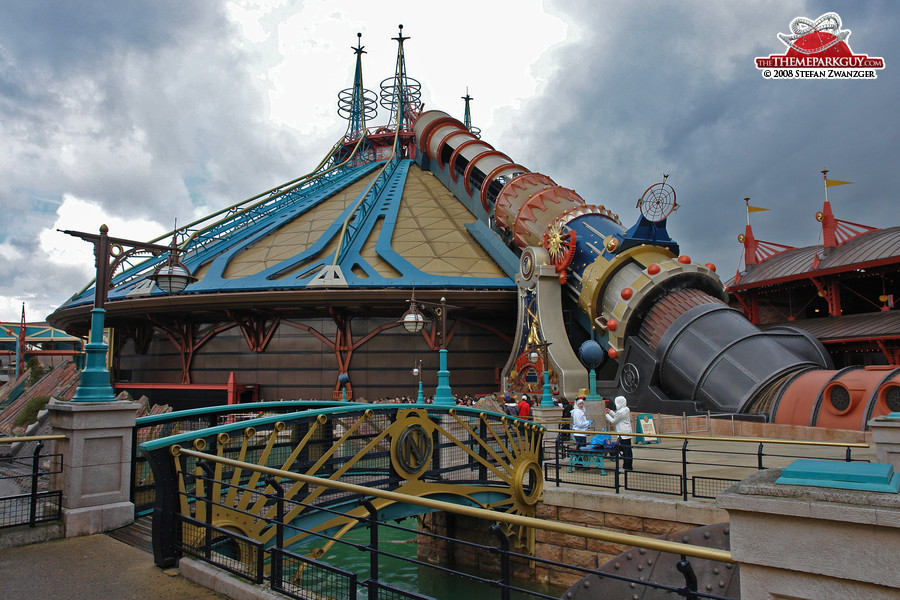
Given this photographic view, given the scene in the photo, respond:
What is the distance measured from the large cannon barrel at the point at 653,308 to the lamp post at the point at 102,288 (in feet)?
53.0

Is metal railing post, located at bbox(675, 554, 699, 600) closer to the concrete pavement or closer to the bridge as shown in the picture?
the bridge

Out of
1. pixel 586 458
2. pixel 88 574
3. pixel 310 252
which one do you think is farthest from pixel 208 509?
pixel 310 252

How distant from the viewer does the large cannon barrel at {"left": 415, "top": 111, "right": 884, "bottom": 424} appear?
62.4 feet

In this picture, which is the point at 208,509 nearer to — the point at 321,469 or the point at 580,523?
the point at 321,469

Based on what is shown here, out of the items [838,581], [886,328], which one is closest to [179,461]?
[838,581]

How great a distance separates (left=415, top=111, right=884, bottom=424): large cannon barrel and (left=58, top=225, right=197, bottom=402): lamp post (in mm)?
16167

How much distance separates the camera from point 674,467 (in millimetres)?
13562

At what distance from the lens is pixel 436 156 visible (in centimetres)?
4284

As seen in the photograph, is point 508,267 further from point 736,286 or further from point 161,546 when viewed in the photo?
point 161,546

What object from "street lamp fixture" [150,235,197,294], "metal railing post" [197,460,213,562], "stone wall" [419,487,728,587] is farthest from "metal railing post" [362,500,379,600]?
"street lamp fixture" [150,235,197,294]

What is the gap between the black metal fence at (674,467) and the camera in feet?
35.7

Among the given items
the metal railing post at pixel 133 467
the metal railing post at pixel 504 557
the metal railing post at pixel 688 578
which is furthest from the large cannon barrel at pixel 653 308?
the metal railing post at pixel 133 467

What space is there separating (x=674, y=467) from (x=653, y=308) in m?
10.9

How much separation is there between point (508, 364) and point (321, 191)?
23.0 meters
